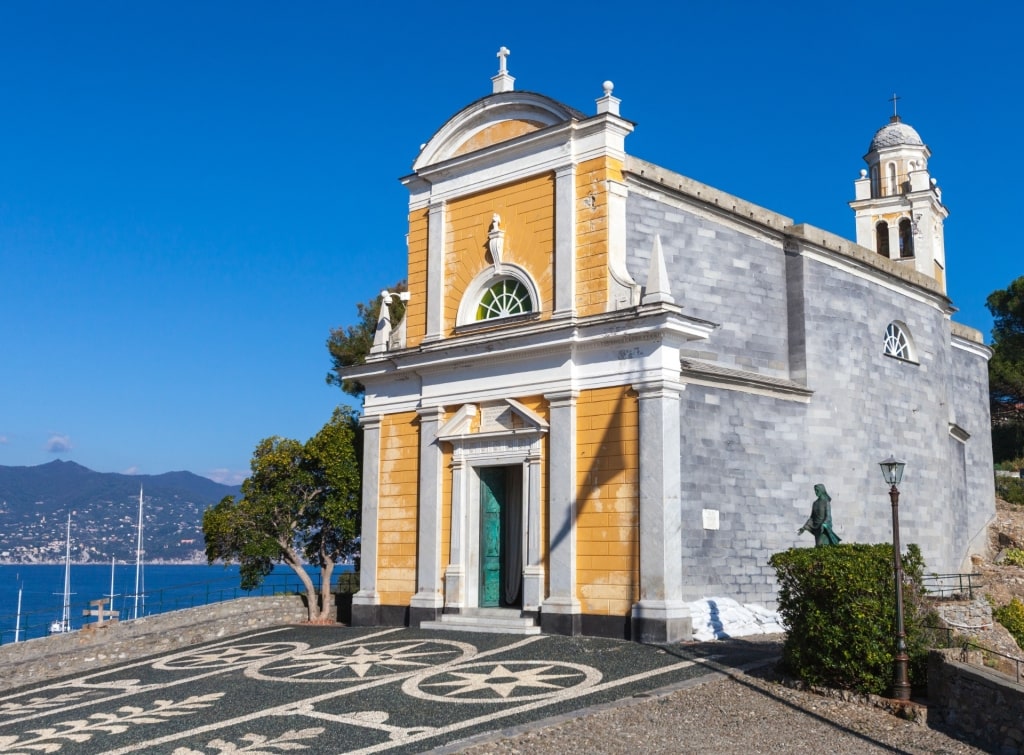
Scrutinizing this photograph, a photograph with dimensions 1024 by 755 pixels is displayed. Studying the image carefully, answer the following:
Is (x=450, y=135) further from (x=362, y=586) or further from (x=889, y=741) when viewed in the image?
(x=889, y=741)

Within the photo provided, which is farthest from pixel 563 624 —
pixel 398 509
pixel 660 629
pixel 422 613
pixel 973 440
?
pixel 973 440

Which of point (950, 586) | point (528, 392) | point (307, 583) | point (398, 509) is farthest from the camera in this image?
point (950, 586)

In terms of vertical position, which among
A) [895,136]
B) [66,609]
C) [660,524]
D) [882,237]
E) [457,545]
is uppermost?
[895,136]

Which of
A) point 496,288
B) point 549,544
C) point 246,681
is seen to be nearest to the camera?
point 246,681

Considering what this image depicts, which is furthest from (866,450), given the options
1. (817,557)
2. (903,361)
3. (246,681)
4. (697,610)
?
(246,681)

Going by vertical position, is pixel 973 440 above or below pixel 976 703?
above

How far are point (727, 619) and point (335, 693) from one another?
23.9 ft

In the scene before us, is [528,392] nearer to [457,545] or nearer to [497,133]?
[457,545]

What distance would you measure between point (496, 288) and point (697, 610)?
23.8 feet

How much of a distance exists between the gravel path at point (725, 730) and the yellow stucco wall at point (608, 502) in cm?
449

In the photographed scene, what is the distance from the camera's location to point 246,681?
47.4 feet

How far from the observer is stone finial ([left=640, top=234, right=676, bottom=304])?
656 inches

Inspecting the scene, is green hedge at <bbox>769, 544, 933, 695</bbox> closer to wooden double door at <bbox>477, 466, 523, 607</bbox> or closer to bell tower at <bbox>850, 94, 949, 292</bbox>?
wooden double door at <bbox>477, 466, 523, 607</bbox>

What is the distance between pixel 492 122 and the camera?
20.2m
